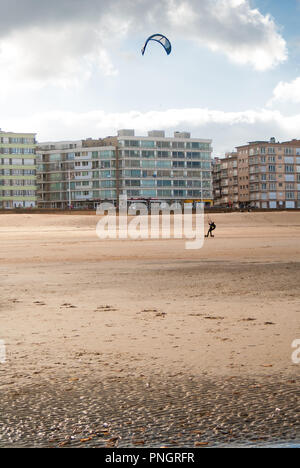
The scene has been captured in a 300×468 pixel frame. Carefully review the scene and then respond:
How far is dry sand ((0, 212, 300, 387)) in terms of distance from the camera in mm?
7805

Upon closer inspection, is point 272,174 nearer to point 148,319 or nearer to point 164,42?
point 164,42

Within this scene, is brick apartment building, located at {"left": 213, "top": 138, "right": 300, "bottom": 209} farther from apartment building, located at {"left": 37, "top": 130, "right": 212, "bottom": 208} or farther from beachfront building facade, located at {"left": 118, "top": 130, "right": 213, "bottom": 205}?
apartment building, located at {"left": 37, "top": 130, "right": 212, "bottom": 208}

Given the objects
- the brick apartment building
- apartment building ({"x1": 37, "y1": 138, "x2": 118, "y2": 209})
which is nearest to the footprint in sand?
apartment building ({"x1": 37, "y1": 138, "x2": 118, "y2": 209})

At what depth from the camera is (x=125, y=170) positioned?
166875 millimetres

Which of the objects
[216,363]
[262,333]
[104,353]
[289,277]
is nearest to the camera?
[216,363]

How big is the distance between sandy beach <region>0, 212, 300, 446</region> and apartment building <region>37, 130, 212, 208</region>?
147828 mm

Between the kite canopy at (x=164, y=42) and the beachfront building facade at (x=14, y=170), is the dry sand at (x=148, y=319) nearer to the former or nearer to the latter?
the kite canopy at (x=164, y=42)

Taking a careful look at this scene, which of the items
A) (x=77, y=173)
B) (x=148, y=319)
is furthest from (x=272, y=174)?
(x=148, y=319)

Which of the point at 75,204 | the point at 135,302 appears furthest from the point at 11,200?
the point at 135,302

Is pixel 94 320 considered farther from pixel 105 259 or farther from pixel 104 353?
pixel 105 259

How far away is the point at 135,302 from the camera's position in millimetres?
13438

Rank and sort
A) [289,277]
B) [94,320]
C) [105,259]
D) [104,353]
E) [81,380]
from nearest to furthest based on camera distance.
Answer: [81,380] < [104,353] < [94,320] < [289,277] < [105,259]

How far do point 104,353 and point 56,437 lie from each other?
128 inches

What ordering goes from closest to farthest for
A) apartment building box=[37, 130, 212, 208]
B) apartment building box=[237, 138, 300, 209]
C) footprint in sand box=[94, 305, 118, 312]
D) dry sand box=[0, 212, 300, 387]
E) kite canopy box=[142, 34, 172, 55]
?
1. dry sand box=[0, 212, 300, 387]
2. footprint in sand box=[94, 305, 118, 312]
3. kite canopy box=[142, 34, 172, 55]
4. apartment building box=[37, 130, 212, 208]
5. apartment building box=[237, 138, 300, 209]
